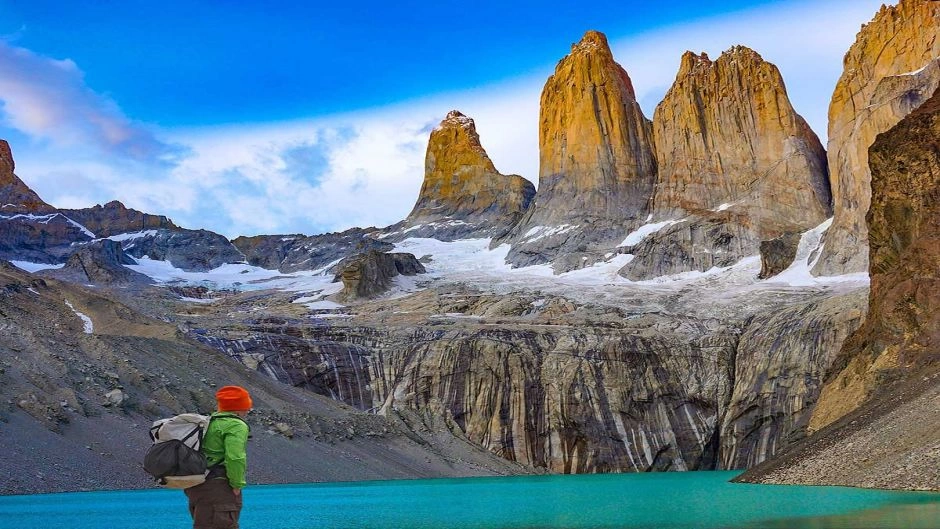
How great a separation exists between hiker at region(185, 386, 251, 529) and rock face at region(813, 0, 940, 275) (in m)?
99.5

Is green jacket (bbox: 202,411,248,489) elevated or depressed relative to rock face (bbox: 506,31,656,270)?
depressed

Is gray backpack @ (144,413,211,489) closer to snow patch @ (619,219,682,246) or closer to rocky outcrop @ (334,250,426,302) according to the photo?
rocky outcrop @ (334,250,426,302)

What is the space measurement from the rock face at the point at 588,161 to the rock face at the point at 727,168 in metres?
4.43

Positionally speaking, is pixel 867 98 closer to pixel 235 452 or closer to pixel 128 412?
pixel 128 412

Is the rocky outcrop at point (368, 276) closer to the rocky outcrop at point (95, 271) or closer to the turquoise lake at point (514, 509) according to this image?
the rocky outcrop at point (95, 271)

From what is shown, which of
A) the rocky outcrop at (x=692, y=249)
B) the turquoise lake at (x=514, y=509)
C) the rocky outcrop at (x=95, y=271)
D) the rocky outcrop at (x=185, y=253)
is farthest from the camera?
the rocky outcrop at (x=185, y=253)

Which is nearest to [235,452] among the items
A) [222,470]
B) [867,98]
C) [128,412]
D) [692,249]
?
[222,470]

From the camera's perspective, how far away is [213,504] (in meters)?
9.84

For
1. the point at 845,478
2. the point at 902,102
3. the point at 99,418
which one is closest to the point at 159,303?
the point at 99,418

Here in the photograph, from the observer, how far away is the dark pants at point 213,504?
984 cm

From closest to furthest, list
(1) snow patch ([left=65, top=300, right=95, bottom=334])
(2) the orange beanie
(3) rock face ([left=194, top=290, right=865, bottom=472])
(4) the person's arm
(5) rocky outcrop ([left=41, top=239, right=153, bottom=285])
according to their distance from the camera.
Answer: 1. (4) the person's arm
2. (2) the orange beanie
3. (1) snow patch ([left=65, top=300, right=95, bottom=334])
4. (3) rock face ([left=194, top=290, right=865, bottom=472])
5. (5) rocky outcrop ([left=41, top=239, right=153, bottom=285])

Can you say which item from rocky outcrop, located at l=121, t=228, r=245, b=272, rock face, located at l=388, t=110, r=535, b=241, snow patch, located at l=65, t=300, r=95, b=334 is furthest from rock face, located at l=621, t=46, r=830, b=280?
rocky outcrop, located at l=121, t=228, r=245, b=272

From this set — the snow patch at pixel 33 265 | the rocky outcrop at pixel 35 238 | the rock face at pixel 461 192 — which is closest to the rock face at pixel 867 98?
the rock face at pixel 461 192

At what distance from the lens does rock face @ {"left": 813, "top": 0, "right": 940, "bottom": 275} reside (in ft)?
330
